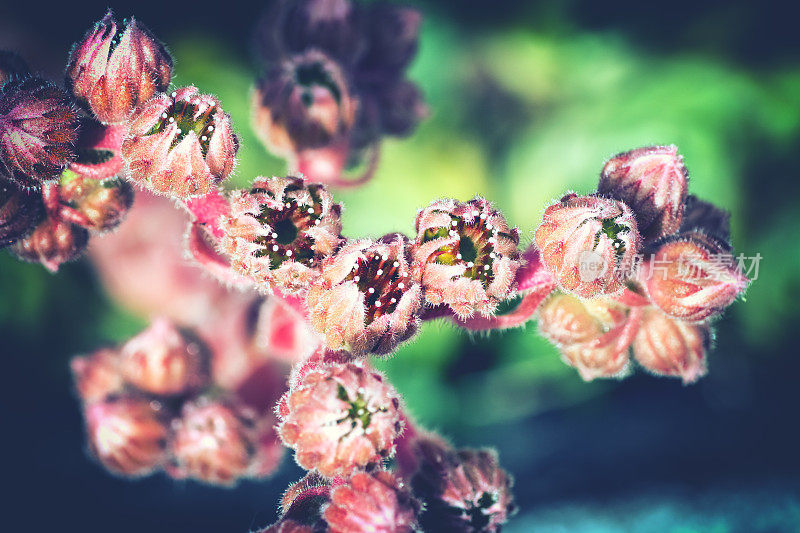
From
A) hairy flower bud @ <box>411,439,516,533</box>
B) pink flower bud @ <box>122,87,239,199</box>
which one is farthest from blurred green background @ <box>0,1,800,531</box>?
pink flower bud @ <box>122,87,239,199</box>

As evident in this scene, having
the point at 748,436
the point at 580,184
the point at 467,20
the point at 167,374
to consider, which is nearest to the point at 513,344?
the point at 580,184

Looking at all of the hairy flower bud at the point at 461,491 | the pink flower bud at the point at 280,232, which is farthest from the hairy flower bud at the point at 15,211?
the hairy flower bud at the point at 461,491

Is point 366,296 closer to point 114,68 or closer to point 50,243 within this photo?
point 114,68

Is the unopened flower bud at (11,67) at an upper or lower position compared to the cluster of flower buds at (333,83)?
lower

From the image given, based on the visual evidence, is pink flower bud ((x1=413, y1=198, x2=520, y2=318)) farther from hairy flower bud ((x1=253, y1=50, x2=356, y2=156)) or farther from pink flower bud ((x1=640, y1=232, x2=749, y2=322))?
hairy flower bud ((x1=253, y1=50, x2=356, y2=156))

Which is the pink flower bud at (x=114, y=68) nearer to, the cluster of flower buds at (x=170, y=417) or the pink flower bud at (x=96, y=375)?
the cluster of flower buds at (x=170, y=417)

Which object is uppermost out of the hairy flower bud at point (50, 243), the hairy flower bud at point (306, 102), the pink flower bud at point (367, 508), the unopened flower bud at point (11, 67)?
the hairy flower bud at point (306, 102)
